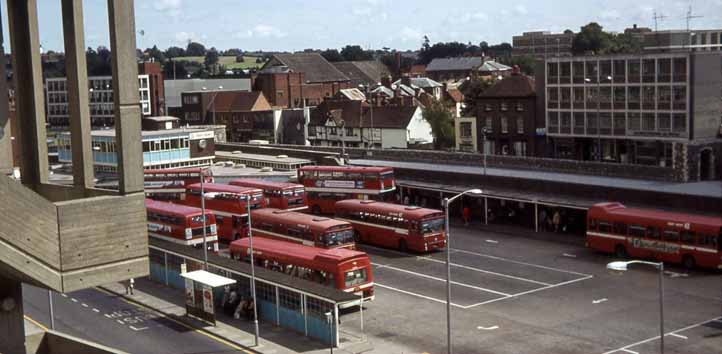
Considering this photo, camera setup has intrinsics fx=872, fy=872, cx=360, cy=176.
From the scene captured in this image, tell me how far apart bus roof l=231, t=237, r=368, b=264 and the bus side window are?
13.6 meters

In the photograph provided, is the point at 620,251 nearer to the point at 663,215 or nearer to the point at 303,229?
the point at 663,215

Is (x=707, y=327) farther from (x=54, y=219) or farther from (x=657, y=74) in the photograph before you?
(x=657, y=74)

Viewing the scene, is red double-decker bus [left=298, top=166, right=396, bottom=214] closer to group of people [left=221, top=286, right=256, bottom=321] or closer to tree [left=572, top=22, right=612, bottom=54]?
group of people [left=221, top=286, right=256, bottom=321]

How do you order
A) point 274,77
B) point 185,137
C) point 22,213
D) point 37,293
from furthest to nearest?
point 274,77, point 185,137, point 37,293, point 22,213

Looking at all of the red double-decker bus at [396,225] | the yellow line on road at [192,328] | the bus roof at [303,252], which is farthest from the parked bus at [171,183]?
the yellow line on road at [192,328]

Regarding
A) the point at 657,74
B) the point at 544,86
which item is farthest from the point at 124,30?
the point at 544,86

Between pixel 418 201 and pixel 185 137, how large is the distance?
2189 centimetres

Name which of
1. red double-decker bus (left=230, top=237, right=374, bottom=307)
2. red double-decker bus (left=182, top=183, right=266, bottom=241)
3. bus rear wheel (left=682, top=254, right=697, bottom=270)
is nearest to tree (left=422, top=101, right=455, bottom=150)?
red double-decker bus (left=182, top=183, right=266, bottom=241)

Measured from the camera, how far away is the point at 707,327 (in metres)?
27.9

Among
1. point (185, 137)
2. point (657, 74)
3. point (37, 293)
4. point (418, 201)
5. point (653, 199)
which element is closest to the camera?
point (37, 293)

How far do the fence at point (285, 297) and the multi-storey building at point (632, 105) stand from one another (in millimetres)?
33042

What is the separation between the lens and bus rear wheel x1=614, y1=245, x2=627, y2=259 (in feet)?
128

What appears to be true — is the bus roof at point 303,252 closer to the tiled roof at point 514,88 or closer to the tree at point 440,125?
the tiled roof at point 514,88

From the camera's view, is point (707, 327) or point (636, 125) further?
point (636, 125)
